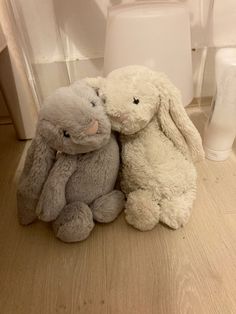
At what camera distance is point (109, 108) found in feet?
1.74

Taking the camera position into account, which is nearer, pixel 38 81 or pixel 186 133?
pixel 186 133

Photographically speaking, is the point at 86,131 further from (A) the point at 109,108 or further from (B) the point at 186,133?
(B) the point at 186,133

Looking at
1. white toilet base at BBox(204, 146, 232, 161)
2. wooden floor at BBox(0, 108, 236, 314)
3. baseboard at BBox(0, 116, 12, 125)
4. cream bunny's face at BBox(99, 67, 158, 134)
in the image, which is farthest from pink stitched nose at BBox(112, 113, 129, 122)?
baseboard at BBox(0, 116, 12, 125)

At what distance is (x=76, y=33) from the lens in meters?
0.95

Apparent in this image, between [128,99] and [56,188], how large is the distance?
216 mm

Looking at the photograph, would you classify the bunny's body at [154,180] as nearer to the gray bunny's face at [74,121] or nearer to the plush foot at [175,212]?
the plush foot at [175,212]

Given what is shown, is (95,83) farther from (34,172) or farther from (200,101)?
(200,101)

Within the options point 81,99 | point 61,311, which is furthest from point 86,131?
point 61,311

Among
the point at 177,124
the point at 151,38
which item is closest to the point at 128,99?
the point at 177,124

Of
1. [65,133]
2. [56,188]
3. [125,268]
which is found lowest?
[125,268]

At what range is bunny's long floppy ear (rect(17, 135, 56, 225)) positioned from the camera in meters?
0.54

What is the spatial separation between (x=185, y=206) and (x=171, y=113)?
0.20 meters

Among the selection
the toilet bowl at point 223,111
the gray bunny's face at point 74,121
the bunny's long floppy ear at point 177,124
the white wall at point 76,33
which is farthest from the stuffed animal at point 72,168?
the white wall at point 76,33

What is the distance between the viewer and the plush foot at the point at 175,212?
0.60 meters
